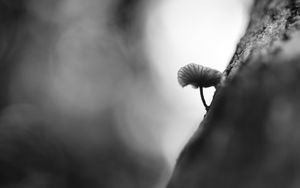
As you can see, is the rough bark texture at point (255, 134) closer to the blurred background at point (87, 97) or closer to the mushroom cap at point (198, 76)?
the mushroom cap at point (198, 76)

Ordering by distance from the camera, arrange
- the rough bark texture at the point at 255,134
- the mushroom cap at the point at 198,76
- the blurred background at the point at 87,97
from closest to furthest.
Result: the rough bark texture at the point at 255,134 < the mushroom cap at the point at 198,76 < the blurred background at the point at 87,97

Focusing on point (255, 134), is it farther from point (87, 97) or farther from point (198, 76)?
point (87, 97)

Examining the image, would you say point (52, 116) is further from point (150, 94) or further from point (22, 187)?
point (150, 94)

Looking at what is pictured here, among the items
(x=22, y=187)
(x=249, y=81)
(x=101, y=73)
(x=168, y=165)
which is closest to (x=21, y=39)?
(x=101, y=73)

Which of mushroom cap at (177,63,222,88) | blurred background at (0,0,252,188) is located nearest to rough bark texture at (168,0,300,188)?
mushroom cap at (177,63,222,88)

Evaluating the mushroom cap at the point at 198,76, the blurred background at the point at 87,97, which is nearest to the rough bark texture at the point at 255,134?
the mushroom cap at the point at 198,76

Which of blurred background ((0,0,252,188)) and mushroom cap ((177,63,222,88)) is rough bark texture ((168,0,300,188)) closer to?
mushroom cap ((177,63,222,88))

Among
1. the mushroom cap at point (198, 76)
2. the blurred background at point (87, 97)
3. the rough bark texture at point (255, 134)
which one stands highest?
the blurred background at point (87, 97)
